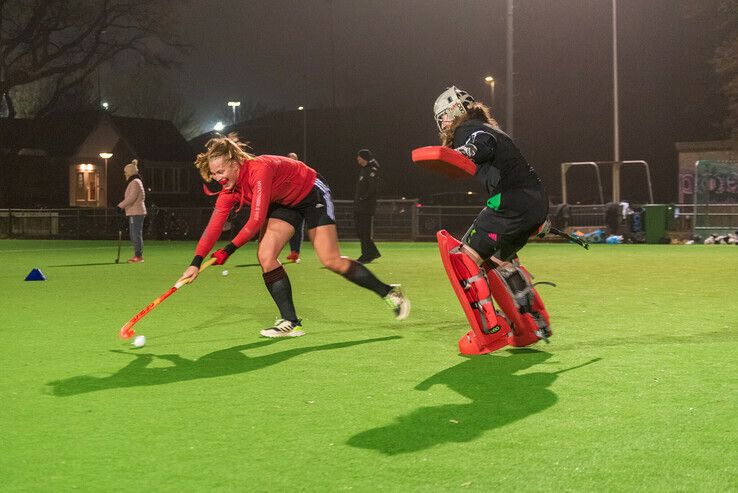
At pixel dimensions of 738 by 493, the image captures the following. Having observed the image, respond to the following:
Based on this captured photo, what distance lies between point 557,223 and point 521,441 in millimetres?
26270

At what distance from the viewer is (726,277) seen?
15461 mm

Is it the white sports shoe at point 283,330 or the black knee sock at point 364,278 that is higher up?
the black knee sock at point 364,278

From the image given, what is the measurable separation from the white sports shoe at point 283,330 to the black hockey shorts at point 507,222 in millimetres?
2206

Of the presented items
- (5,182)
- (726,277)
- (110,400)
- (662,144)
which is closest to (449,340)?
(110,400)

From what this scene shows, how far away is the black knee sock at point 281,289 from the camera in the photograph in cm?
887

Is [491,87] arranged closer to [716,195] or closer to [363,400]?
[716,195]

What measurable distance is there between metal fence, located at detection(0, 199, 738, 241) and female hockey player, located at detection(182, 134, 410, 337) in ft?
63.2

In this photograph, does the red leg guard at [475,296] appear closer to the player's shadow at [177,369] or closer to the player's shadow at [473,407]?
the player's shadow at [473,407]

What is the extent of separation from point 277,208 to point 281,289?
73cm

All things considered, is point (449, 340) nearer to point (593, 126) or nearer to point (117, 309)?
point (117, 309)

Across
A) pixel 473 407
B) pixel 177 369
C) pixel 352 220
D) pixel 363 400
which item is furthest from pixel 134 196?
pixel 352 220

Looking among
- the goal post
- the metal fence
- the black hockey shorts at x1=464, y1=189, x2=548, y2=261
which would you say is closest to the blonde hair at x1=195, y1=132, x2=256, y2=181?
the black hockey shorts at x1=464, y1=189, x2=548, y2=261

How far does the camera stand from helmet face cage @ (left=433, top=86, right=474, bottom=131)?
24.7ft

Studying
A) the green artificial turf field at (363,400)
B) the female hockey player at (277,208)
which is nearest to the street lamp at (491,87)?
the green artificial turf field at (363,400)
